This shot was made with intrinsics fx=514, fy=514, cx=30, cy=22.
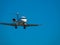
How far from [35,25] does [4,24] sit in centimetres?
563

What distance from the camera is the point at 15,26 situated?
303 feet

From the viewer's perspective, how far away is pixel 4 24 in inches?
3647

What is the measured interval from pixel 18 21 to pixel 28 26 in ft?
6.62

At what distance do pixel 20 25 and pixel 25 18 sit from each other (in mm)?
1587

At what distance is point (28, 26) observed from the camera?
300 feet

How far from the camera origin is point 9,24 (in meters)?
93.0

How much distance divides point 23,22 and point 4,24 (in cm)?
413

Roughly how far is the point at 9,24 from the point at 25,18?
12.5 feet

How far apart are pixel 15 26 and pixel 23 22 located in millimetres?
2530

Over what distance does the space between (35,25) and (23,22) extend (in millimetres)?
3675

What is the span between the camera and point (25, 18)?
3575 inches

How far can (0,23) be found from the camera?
91375mm

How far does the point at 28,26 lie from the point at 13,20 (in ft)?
9.46

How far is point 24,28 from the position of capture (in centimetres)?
9194
